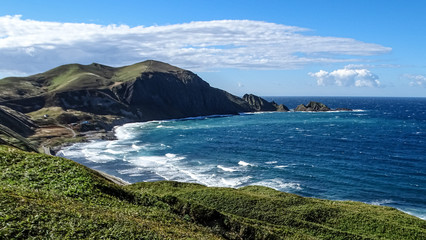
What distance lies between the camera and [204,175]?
76750mm

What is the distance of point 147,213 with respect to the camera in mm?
24172

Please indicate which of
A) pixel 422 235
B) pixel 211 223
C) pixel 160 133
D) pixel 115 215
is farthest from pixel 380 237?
pixel 160 133

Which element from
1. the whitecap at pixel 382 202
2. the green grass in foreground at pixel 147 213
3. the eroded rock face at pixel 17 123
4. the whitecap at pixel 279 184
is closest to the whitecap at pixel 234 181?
the whitecap at pixel 279 184

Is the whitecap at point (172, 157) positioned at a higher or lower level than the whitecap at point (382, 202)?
higher

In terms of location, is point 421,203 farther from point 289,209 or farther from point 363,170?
point 289,209

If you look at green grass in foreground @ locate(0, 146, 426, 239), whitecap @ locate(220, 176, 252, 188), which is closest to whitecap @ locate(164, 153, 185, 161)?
whitecap @ locate(220, 176, 252, 188)

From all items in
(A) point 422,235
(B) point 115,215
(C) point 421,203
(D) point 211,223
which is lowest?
(C) point 421,203

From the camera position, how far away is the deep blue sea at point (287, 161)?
67.4 m

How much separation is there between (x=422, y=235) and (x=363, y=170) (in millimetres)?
50199

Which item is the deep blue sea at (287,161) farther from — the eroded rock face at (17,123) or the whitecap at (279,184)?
the eroded rock face at (17,123)

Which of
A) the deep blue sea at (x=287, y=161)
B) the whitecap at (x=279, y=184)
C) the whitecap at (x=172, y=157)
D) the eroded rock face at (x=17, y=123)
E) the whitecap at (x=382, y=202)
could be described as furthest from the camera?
the eroded rock face at (x=17, y=123)

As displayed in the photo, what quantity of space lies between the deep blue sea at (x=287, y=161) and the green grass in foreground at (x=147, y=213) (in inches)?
936

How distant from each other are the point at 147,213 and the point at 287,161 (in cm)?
7229

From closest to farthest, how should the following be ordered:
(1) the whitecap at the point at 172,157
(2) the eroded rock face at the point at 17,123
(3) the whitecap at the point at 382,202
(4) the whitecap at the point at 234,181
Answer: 1. (3) the whitecap at the point at 382,202
2. (4) the whitecap at the point at 234,181
3. (1) the whitecap at the point at 172,157
4. (2) the eroded rock face at the point at 17,123
